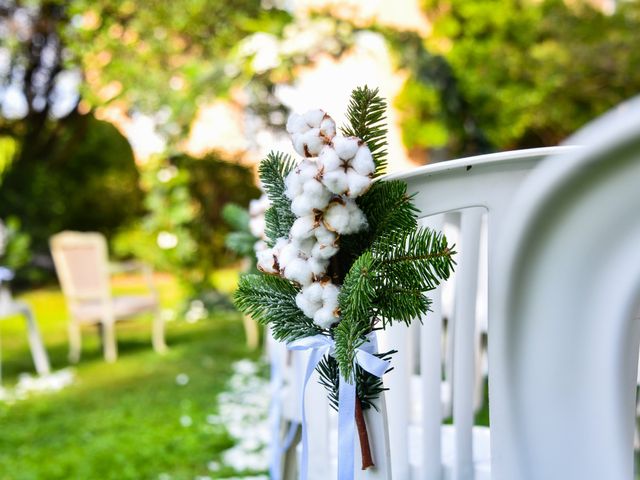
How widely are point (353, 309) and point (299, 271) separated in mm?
88

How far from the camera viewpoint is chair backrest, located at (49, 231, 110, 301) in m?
4.77

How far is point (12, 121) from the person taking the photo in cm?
869

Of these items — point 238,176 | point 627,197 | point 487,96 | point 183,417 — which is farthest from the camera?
point 238,176

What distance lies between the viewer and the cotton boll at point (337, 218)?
0.81 m

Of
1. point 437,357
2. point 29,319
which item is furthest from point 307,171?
point 29,319

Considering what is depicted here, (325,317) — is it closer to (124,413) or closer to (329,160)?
(329,160)

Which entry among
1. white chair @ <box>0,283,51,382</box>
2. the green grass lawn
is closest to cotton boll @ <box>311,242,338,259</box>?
the green grass lawn

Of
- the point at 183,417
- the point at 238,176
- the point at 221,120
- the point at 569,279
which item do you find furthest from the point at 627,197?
the point at 221,120

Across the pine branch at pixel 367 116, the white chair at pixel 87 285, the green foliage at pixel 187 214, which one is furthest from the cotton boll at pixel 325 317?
the green foliage at pixel 187 214

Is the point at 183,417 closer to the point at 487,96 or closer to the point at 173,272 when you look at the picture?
the point at 173,272

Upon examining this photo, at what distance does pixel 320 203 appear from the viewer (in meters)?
0.81

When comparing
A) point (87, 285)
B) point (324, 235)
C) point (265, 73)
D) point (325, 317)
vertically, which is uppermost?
point (265, 73)

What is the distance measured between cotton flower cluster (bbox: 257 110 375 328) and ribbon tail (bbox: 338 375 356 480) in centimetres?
9

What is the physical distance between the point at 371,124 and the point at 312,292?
259 millimetres
